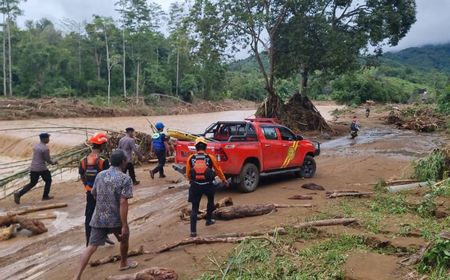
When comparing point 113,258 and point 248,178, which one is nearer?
point 113,258

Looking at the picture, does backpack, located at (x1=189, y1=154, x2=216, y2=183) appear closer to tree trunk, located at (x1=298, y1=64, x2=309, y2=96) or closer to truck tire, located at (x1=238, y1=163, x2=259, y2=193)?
truck tire, located at (x1=238, y1=163, x2=259, y2=193)

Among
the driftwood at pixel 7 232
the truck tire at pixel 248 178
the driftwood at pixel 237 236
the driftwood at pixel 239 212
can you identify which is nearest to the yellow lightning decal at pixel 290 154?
the truck tire at pixel 248 178

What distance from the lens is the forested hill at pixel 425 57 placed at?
156 meters

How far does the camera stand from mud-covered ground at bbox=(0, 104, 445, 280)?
5.87m

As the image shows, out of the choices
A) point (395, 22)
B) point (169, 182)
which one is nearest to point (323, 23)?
point (395, 22)

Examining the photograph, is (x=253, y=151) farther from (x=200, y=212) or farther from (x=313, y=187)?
(x=200, y=212)

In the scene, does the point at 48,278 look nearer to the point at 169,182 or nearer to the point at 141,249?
the point at 141,249

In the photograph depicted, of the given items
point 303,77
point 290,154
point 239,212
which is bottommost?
point 239,212

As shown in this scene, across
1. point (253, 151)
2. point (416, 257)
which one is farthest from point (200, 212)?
point (416, 257)

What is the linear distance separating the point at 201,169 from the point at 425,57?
179 metres

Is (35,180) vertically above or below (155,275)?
above

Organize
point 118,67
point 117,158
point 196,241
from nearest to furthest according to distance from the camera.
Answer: point 117,158 < point 196,241 < point 118,67

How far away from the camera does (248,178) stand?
1048 cm

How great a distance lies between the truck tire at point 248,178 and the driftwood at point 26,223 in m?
4.26
